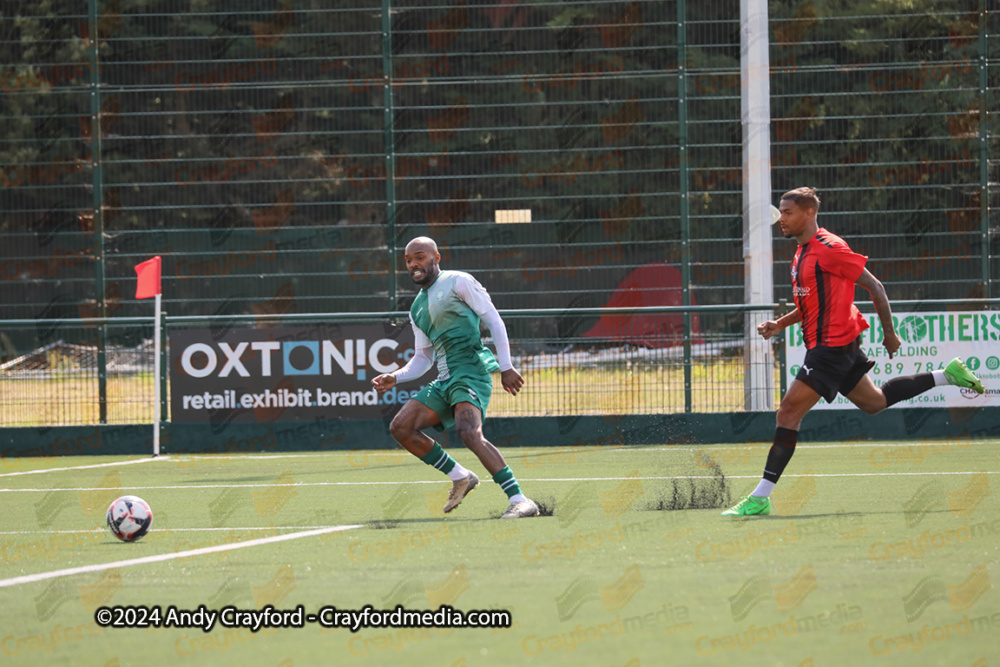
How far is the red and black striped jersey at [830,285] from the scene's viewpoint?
8375 mm

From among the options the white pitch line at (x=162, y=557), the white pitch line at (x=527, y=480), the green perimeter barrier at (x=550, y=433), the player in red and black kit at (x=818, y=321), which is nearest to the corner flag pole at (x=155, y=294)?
the green perimeter barrier at (x=550, y=433)

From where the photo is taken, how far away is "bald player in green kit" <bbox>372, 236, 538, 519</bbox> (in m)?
Answer: 8.70

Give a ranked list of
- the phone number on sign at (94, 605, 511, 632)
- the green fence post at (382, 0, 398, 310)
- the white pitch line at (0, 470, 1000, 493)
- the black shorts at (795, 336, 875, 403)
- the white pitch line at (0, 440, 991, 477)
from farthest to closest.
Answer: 1. the green fence post at (382, 0, 398, 310)
2. the white pitch line at (0, 440, 991, 477)
3. the white pitch line at (0, 470, 1000, 493)
4. the black shorts at (795, 336, 875, 403)
5. the phone number on sign at (94, 605, 511, 632)

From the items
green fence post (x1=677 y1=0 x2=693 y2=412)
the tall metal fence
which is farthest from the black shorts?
green fence post (x1=677 y1=0 x2=693 y2=412)

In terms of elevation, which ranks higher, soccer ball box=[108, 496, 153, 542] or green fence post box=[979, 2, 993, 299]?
green fence post box=[979, 2, 993, 299]

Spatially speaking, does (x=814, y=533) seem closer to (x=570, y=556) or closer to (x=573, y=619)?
(x=570, y=556)

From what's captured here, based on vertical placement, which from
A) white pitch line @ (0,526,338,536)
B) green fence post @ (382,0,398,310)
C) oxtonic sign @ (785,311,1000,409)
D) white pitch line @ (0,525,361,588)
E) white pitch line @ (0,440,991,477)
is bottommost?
white pitch line @ (0,440,991,477)

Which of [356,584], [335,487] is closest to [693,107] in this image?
Answer: [335,487]

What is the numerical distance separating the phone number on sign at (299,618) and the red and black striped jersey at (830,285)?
12.8ft

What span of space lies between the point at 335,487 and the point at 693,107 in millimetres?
9088

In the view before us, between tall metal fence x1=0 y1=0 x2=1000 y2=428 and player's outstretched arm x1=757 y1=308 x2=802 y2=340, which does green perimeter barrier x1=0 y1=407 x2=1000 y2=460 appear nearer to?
tall metal fence x1=0 y1=0 x2=1000 y2=428

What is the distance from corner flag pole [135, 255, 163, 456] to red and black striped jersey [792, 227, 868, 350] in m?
8.86

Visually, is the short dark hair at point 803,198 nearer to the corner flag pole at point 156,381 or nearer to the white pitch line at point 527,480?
the white pitch line at point 527,480

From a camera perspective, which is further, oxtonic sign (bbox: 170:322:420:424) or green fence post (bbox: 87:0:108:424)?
green fence post (bbox: 87:0:108:424)
